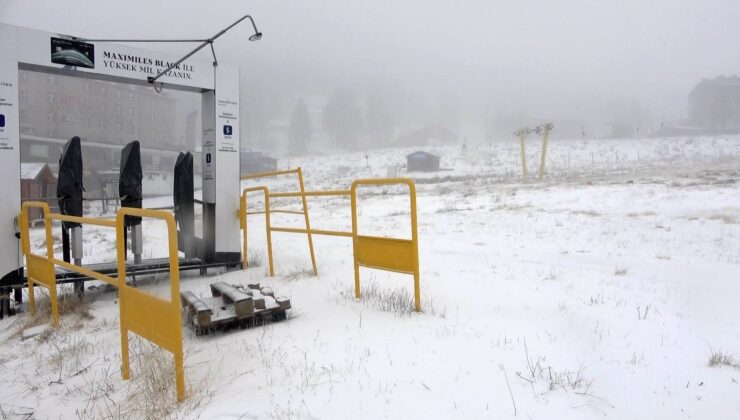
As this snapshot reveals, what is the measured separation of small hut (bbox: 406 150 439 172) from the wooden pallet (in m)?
53.0

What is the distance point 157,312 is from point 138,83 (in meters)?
5.31

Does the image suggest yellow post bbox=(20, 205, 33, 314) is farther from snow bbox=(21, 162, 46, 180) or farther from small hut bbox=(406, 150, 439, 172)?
small hut bbox=(406, 150, 439, 172)

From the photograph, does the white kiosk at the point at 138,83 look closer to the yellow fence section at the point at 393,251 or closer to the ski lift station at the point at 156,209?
the ski lift station at the point at 156,209

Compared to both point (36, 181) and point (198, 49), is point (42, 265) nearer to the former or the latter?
point (198, 49)

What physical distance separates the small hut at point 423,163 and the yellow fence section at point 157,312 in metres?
54.3

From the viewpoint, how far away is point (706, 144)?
65.3m

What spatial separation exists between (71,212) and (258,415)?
5.01m

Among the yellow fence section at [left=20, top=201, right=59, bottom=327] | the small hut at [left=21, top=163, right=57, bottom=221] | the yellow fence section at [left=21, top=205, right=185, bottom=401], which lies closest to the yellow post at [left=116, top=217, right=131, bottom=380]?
the yellow fence section at [left=21, top=205, right=185, bottom=401]

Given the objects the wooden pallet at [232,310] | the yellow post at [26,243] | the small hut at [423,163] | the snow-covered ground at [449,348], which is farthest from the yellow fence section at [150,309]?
the small hut at [423,163]

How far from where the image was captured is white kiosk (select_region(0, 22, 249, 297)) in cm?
568

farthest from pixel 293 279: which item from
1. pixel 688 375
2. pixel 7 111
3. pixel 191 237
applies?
pixel 688 375

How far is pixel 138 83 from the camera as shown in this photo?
691cm

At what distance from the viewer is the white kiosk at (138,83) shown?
Answer: 5676 mm

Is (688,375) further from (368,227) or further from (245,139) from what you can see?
(245,139)
